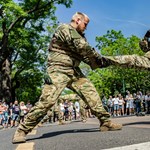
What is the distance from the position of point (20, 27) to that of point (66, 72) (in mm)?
24454

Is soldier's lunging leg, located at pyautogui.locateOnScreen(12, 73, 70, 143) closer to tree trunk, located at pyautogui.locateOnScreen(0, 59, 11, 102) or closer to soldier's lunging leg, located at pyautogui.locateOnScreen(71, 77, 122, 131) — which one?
soldier's lunging leg, located at pyautogui.locateOnScreen(71, 77, 122, 131)

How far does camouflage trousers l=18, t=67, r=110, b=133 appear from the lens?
5.75 meters

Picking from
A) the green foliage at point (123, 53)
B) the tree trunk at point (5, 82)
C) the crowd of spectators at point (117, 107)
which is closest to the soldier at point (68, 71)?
the crowd of spectators at point (117, 107)

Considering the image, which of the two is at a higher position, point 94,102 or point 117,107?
point 117,107

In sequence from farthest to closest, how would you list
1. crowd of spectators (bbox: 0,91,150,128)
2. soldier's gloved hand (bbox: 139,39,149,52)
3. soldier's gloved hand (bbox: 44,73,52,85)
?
crowd of spectators (bbox: 0,91,150,128), soldier's gloved hand (bbox: 139,39,149,52), soldier's gloved hand (bbox: 44,73,52,85)

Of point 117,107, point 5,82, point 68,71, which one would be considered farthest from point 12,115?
point 68,71

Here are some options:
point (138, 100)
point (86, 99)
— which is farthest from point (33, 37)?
point (86, 99)

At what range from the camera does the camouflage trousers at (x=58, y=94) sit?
5754mm

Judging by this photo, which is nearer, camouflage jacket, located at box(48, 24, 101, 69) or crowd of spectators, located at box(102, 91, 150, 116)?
camouflage jacket, located at box(48, 24, 101, 69)

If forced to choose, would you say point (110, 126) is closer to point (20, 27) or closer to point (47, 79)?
point (47, 79)

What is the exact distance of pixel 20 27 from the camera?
1172 inches

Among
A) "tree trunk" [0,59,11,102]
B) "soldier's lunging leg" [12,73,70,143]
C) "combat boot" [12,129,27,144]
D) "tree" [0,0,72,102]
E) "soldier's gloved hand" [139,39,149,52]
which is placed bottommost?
"combat boot" [12,129,27,144]

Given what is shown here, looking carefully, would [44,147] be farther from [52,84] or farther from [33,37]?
[33,37]

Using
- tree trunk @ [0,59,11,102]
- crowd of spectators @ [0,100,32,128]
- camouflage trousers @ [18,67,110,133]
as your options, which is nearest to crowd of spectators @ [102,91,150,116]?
crowd of spectators @ [0,100,32,128]
